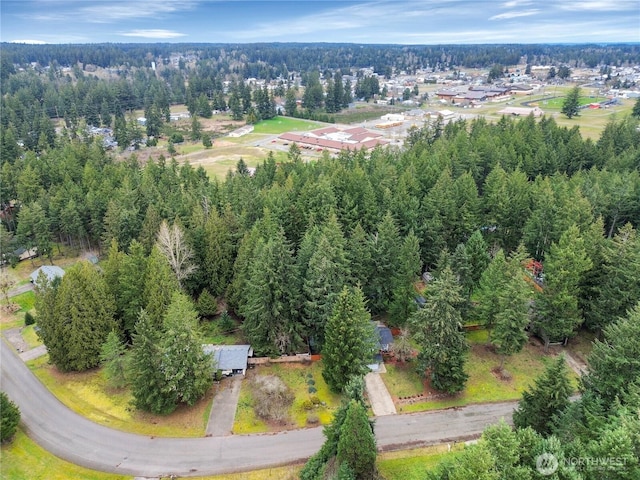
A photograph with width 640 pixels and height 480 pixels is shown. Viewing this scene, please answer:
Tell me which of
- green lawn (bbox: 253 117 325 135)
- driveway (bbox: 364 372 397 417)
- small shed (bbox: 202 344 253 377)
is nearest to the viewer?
driveway (bbox: 364 372 397 417)

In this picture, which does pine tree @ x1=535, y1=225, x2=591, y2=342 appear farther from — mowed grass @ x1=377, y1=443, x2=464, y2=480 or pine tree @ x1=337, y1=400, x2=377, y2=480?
pine tree @ x1=337, y1=400, x2=377, y2=480

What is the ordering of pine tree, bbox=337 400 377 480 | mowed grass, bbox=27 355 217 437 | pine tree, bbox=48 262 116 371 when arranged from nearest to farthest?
pine tree, bbox=337 400 377 480
mowed grass, bbox=27 355 217 437
pine tree, bbox=48 262 116 371

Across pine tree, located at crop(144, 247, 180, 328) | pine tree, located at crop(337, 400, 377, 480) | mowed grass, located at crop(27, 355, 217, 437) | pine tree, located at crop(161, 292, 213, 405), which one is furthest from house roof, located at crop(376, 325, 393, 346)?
pine tree, located at crop(144, 247, 180, 328)

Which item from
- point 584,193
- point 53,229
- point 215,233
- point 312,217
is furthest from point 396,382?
point 53,229

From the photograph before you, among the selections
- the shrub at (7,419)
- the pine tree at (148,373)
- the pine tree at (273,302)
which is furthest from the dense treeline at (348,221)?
the shrub at (7,419)

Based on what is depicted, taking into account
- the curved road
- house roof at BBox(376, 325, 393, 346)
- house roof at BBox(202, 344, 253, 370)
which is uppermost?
house roof at BBox(202, 344, 253, 370)

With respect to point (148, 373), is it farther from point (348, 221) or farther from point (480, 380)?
point (480, 380)

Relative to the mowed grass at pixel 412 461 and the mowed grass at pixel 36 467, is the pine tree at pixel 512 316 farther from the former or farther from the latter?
the mowed grass at pixel 36 467
